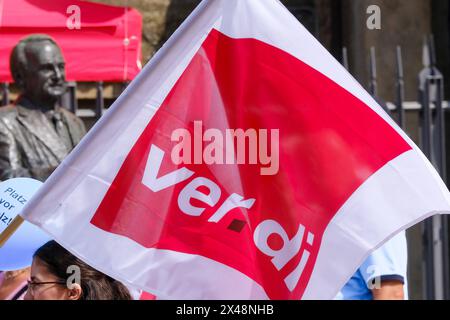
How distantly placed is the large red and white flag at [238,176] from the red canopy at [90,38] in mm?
4315

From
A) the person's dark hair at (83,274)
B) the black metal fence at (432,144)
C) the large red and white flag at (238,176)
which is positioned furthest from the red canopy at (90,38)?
→ the large red and white flag at (238,176)

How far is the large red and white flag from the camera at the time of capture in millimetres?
3104

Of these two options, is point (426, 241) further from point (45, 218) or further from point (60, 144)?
point (45, 218)

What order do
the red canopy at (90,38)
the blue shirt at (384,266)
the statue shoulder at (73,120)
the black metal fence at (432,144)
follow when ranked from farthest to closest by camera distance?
the red canopy at (90,38)
the black metal fence at (432,144)
the statue shoulder at (73,120)
the blue shirt at (384,266)

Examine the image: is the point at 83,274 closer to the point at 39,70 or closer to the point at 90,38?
the point at 39,70

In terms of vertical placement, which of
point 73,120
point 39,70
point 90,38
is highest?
point 90,38

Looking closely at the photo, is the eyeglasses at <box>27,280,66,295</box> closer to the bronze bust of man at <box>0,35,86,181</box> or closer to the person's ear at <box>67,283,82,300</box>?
the person's ear at <box>67,283,82,300</box>

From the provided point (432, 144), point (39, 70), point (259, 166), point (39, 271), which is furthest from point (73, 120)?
point (259, 166)

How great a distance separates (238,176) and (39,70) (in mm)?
3413

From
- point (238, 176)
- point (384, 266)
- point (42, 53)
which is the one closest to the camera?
point (238, 176)

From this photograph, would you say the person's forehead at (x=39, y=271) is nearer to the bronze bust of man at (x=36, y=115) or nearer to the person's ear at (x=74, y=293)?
the person's ear at (x=74, y=293)

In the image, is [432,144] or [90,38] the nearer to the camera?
[432,144]

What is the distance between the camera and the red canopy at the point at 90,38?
24.5 ft

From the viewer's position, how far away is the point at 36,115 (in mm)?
6504
